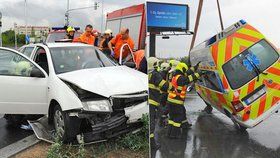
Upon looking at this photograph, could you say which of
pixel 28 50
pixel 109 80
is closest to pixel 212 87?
pixel 109 80

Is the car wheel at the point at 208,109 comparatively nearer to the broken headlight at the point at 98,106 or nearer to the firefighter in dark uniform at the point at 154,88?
the firefighter in dark uniform at the point at 154,88

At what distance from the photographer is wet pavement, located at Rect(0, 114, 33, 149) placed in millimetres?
6056

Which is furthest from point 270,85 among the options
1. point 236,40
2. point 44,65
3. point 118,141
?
point 44,65

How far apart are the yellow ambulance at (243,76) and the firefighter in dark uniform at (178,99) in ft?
1.00

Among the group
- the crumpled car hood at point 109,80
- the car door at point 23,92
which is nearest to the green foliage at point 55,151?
the crumpled car hood at point 109,80

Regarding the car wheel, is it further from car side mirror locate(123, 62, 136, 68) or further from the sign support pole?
car side mirror locate(123, 62, 136, 68)

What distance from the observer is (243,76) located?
177 inches

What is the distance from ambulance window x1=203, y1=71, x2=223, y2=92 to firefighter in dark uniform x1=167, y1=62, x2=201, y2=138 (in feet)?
0.43

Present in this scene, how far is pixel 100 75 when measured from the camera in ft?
18.3

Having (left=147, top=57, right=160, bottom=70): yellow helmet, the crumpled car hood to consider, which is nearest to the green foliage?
the crumpled car hood

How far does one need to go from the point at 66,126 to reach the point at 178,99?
2641mm

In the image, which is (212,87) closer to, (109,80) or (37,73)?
(109,80)

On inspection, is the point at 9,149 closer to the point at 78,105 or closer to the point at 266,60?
the point at 78,105

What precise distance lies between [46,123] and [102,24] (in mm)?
2170
